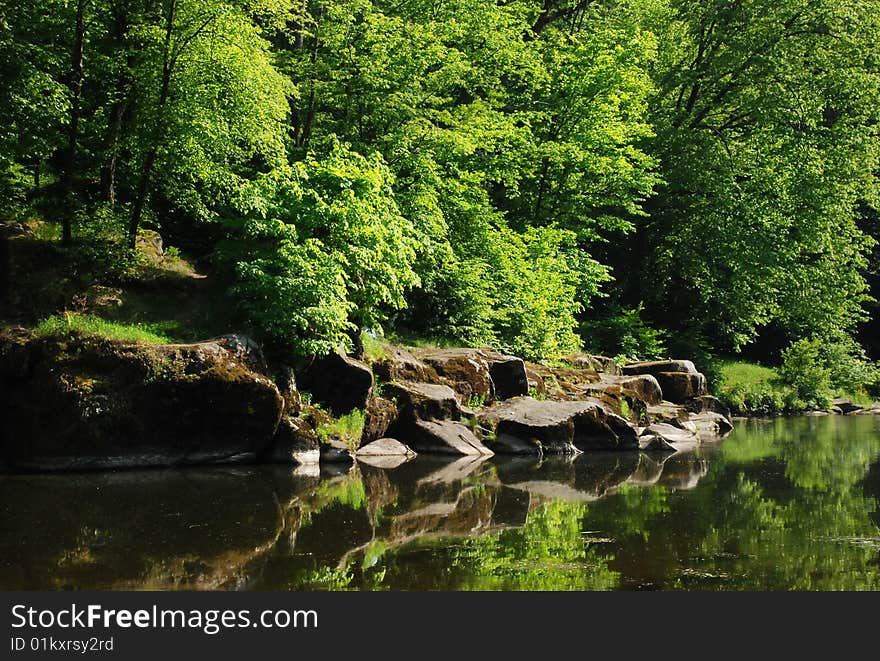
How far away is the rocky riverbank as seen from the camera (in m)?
13.2

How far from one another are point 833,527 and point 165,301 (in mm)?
11364

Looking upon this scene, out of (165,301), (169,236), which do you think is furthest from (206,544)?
(169,236)

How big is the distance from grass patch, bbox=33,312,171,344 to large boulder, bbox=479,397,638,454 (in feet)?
22.2

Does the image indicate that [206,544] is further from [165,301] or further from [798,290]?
[798,290]

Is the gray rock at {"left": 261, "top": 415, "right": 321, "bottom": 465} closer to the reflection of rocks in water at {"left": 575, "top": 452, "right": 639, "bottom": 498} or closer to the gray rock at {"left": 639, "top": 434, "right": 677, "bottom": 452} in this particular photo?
the reflection of rocks in water at {"left": 575, "top": 452, "right": 639, "bottom": 498}

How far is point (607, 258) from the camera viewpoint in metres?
35.3

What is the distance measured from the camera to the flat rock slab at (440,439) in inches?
655

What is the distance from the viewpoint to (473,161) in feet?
82.4

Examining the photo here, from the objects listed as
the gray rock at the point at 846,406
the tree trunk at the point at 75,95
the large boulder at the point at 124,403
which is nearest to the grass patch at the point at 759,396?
the gray rock at the point at 846,406

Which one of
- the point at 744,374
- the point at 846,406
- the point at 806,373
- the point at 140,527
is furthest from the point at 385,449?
the point at 846,406

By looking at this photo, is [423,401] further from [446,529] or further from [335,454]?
[446,529]

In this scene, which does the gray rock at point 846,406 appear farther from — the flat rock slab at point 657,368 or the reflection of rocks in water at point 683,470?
the reflection of rocks in water at point 683,470

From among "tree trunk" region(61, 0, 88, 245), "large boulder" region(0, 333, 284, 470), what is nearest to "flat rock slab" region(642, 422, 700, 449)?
"large boulder" region(0, 333, 284, 470)

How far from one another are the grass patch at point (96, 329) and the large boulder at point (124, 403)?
0.21 metres
